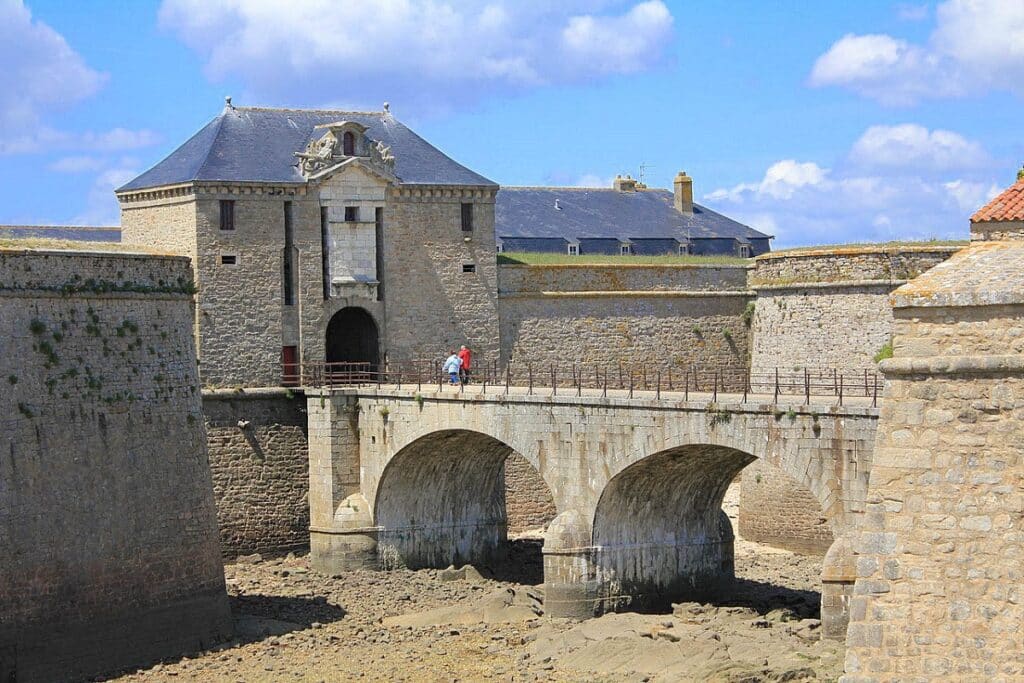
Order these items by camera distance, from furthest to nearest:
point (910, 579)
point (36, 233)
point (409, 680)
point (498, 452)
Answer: point (36, 233) → point (498, 452) → point (409, 680) → point (910, 579)

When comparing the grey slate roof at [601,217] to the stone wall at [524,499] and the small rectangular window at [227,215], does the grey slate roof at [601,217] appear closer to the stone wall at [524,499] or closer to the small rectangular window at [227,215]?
the stone wall at [524,499]

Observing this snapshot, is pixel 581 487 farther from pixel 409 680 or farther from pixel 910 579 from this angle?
pixel 910 579

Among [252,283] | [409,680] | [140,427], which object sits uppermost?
[252,283]

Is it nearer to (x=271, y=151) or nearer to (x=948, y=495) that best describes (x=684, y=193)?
(x=271, y=151)

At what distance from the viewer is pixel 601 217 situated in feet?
148

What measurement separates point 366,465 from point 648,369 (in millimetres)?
8357

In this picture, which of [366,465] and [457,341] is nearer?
[366,465]

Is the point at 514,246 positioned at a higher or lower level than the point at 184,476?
higher

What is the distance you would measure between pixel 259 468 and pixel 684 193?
16.3 metres

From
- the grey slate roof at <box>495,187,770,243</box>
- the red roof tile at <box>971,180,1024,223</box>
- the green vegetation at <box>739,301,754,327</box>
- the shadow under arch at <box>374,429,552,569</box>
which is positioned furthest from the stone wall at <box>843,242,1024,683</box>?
the grey slate roof at <box>495,187,770,243</box>

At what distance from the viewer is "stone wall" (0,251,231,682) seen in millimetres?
24000

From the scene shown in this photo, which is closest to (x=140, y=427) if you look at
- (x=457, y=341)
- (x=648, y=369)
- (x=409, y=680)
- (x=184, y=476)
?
(x=184, y=476)

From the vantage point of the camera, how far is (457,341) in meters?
38.0

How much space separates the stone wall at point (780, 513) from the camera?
3369cm
